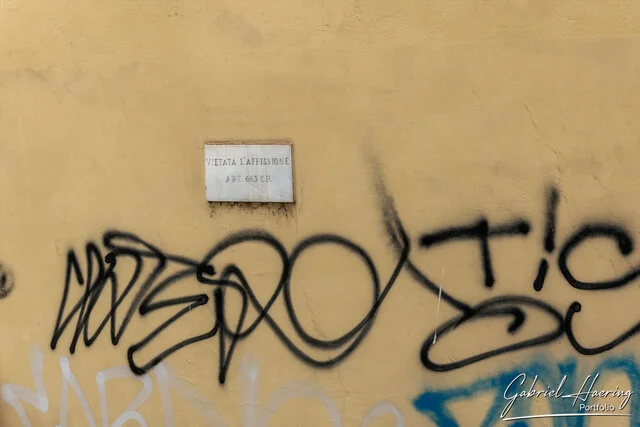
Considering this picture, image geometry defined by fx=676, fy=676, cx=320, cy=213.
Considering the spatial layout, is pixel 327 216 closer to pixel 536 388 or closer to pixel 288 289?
pixel 288 289

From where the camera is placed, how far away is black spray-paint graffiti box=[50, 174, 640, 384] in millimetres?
2936

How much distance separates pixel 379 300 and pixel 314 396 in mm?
589

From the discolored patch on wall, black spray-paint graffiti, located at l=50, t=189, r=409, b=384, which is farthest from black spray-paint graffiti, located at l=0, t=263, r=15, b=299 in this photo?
the discolored patch on wall

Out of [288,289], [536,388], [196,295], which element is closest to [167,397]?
[196,295]

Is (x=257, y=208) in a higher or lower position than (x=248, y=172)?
lower

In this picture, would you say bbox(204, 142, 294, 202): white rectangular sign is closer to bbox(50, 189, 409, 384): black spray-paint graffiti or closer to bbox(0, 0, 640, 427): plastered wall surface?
bbox(0, 0, 640, 427): plastered wall surface

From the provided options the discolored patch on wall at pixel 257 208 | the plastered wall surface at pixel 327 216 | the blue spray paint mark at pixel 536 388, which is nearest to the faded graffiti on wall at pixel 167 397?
the plastered wall surface at pixel 327 216

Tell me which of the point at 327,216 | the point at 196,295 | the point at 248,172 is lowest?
the point at 196,295

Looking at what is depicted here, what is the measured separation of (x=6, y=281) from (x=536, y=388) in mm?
2762

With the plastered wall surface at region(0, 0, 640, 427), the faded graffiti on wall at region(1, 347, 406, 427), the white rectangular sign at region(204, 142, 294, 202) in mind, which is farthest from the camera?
the faded graffiti on wall at region(1, 347, 406, 427)

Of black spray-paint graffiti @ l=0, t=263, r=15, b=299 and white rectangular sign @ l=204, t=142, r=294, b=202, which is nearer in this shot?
white rectangular sign @ l=204, t=142, r=294, b=202

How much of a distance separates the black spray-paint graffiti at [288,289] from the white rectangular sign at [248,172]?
199mm

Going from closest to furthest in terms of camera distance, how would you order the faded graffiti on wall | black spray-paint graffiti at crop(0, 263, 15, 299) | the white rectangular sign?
1. the white rectangular sign
2. the faded graffiti on wall
3. black spray-paint graffiti at crop(0, 263, 15, 299)

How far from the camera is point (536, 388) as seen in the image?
305cm
